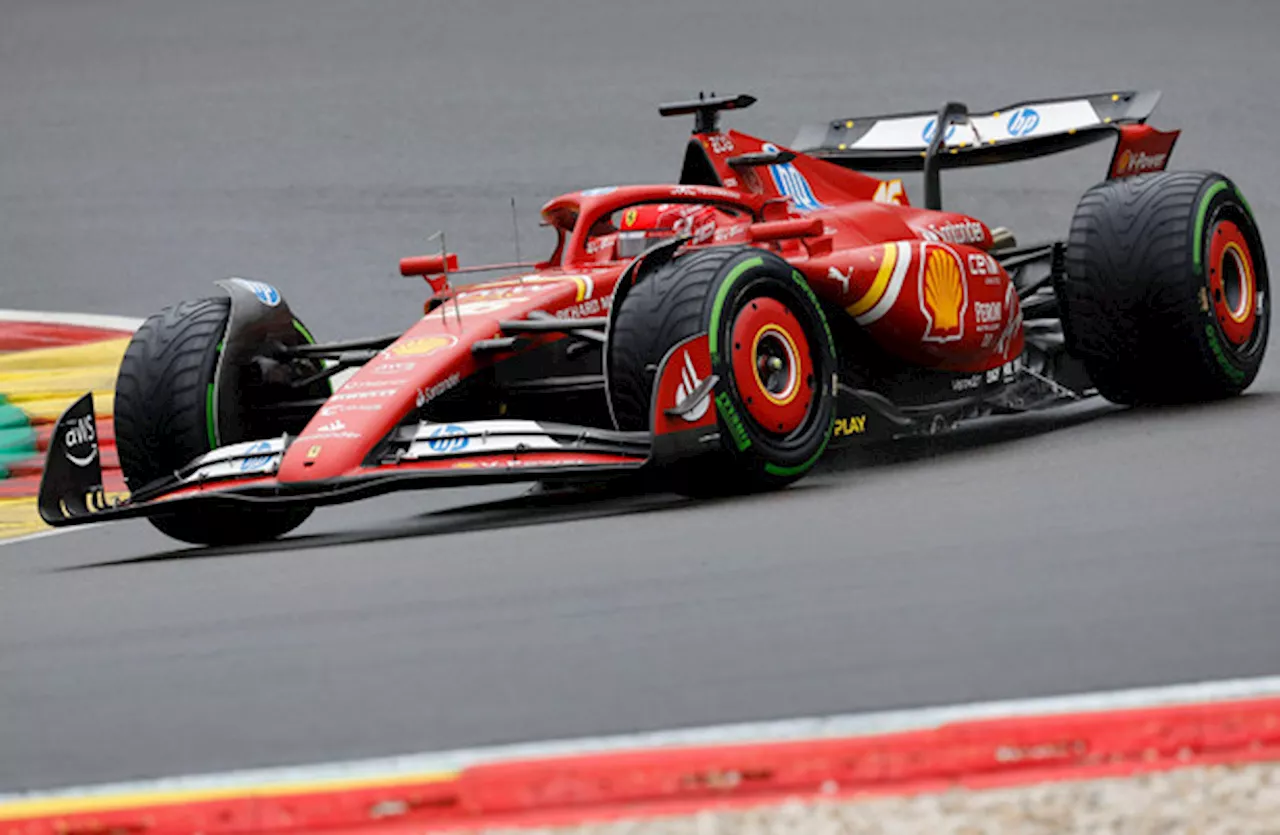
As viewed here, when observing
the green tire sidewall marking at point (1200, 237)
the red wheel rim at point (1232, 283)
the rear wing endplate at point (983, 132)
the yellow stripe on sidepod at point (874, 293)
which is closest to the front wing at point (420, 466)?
the yellow stripe on sidepod at point (874, 293)

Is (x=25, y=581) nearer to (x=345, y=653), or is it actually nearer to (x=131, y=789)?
(x=345, y=653)

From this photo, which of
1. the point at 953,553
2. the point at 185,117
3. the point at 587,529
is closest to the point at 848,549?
the point at 953,553

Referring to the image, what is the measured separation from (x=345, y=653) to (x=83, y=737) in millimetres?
793

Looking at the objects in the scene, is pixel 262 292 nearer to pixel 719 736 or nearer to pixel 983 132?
pixel 983 132

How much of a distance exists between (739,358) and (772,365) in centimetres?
27

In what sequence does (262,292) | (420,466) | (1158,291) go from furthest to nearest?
(1158,291)
(262,292)
(420,466)

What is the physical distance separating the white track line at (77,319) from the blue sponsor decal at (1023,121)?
559 centimetres

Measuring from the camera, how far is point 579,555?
602cm

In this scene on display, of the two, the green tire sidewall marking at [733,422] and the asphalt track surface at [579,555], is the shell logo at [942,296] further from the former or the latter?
the green tire sidewall marking at [733,422]

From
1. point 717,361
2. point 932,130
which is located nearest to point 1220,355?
point 932,130

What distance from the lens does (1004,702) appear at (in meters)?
3.55

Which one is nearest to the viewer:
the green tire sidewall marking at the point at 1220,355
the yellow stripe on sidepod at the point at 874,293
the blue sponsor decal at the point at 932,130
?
the yellow stripe on sidepod at the point at 874,293

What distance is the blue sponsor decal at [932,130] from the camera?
10594mm

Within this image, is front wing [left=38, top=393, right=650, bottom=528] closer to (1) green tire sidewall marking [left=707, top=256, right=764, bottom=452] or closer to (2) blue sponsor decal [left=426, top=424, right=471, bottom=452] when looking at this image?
(2) blue sponsor decal [left=426, top=424, right=471, bottom=452]
